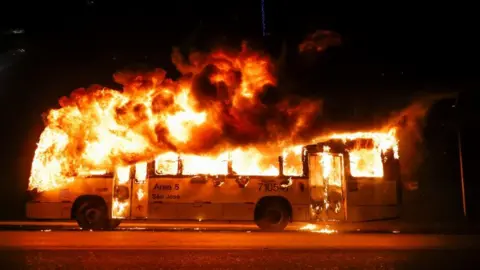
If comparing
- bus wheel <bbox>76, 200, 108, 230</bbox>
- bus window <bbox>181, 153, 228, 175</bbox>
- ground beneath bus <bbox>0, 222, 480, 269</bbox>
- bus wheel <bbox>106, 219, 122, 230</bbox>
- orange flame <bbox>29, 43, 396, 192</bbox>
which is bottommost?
ground beneath bus <bbox>0, 222, 480, 269</bbox>

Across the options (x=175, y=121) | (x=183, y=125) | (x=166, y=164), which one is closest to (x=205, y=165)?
(x=166, y=164)

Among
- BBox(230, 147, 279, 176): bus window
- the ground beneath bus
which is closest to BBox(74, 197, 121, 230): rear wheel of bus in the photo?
the ground beneath bus

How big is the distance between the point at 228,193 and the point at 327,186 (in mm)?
2959

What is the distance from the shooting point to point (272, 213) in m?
14.7

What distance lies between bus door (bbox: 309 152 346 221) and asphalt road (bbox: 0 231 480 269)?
3.92 ft

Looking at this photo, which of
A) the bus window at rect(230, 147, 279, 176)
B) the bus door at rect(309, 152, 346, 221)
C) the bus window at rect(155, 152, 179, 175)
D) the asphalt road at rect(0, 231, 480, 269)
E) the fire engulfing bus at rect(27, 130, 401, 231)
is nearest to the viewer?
the asphalt road at rect(0, 231, 480, 269)

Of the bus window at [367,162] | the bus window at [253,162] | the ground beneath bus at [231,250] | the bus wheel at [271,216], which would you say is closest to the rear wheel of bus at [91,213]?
the ground beneath bus at [231,250]

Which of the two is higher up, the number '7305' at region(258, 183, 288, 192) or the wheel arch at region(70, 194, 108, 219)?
the number '7305' at region(258, 183, 288, 192)

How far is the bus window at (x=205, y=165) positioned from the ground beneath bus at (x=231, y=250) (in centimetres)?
173

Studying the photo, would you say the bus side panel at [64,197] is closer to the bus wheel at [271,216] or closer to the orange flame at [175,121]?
the orange flame at [175,121]

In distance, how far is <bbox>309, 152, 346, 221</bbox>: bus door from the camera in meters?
14.9

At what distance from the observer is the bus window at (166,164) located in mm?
14625

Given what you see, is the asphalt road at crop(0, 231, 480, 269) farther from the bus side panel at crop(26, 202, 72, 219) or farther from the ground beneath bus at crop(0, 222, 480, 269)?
the bus side panel at crop(26, 202, 72, 219)

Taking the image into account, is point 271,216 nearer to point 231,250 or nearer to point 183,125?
point 183,125
